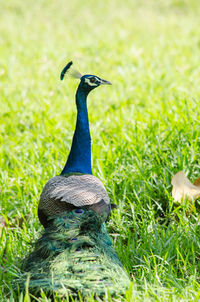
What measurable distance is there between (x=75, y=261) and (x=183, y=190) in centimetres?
128

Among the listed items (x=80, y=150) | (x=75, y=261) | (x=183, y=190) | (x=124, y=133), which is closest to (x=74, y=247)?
(x=75, y=261)

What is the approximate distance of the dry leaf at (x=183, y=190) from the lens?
10.3 feet

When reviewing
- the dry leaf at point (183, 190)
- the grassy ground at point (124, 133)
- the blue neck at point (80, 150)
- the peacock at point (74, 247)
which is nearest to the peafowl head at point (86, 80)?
the blue neck at point (80, 150)

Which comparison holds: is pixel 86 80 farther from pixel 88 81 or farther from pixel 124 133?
pixel 124 133

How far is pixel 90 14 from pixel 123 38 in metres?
2.77

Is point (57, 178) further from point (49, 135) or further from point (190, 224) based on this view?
point (49, 135)

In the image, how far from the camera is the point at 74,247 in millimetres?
2195

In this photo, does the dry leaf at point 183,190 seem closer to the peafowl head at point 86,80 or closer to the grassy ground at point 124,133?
the grassy ground at point 124,133

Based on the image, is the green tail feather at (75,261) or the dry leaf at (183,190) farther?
the dry leaf at (183,190)

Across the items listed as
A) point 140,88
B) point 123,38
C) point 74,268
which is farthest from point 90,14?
point 74,268

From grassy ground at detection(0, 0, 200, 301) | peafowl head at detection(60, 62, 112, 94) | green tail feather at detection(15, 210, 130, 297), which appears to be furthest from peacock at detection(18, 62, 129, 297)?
peafowl head at detection(60, 62, 112, 94)

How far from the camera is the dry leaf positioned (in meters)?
3.15

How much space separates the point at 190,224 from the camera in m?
2.98

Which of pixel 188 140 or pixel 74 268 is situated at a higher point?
pixel 188 140
